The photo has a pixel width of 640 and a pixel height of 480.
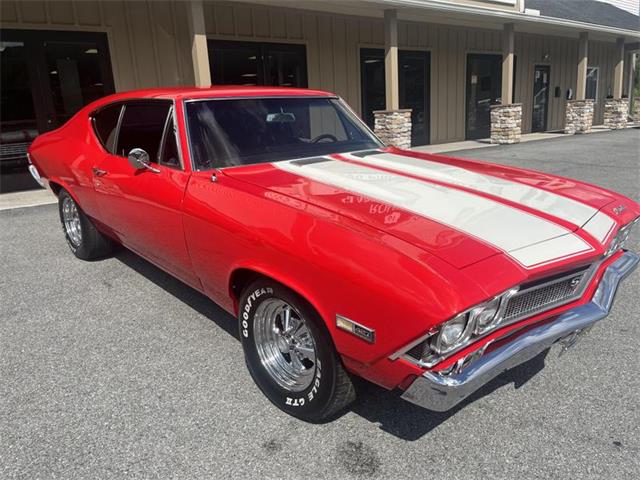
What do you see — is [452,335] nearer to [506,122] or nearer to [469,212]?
[469,212]

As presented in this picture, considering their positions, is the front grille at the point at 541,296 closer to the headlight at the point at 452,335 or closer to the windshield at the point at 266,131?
the headlight at the point at 452,335

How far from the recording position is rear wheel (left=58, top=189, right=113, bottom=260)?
464cm

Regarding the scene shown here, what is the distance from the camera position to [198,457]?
2.23 meters

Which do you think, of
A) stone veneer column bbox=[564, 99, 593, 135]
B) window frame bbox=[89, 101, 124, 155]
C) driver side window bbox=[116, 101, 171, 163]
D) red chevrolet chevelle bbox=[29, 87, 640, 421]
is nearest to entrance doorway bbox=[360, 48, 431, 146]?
stone veneer column bbox=[564, 99, 593, 135]

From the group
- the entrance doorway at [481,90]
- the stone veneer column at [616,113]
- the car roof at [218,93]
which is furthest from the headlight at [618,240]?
the stone veneer column at [616,113]

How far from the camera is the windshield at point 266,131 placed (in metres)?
3.08

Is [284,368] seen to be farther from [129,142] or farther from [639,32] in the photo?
[639,32]

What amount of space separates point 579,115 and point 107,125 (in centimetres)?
1735

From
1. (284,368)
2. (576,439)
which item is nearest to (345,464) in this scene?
(284,368)

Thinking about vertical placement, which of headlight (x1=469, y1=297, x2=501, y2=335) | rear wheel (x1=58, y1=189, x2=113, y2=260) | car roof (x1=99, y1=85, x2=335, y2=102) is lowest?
rear wheel (x1=58, y1=189, x2=113, y2=260)

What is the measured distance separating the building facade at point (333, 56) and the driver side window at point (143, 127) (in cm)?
547

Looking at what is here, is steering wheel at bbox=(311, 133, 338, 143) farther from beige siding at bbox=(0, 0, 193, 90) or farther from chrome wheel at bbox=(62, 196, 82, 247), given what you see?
beige siding at bbox=(0, 0, 193, 90)

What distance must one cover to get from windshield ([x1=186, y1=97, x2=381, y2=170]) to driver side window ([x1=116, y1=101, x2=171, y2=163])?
340 mm

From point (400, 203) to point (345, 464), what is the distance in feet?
4.03
